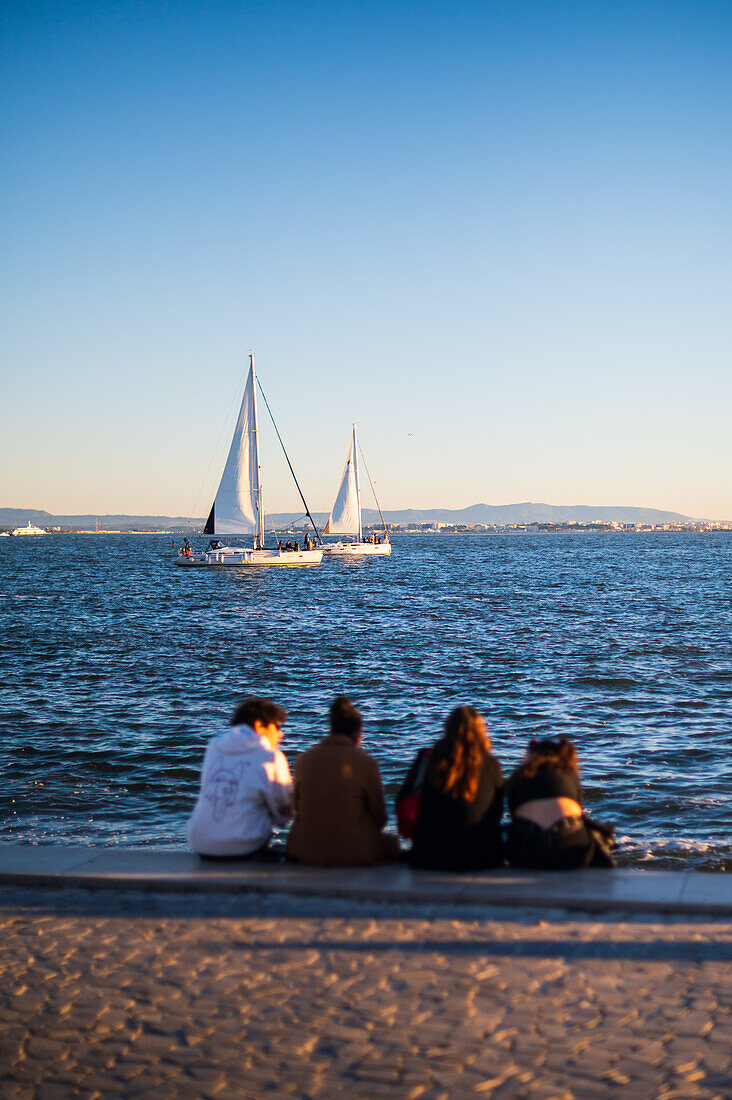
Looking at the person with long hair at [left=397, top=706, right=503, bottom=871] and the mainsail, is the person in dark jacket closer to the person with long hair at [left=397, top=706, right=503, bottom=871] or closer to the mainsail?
the person with long hair at [left=397, top=706, right=503, bottom=871]

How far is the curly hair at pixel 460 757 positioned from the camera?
6020 mm

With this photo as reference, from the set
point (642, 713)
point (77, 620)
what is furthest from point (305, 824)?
point (77, 620)

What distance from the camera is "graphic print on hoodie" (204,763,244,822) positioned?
662cm

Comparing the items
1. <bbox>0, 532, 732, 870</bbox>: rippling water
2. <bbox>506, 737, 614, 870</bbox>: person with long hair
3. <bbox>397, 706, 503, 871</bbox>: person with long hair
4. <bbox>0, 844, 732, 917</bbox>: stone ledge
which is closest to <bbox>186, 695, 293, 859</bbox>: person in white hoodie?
<bbox>0, 844, 732, 917</bbox>: stone ledge

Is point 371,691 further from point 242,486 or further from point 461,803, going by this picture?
point 242,486

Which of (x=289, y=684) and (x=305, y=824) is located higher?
(x=305, y=824)

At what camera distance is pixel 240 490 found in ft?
220

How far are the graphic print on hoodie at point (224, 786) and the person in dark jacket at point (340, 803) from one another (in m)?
0.42

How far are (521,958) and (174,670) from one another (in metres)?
19.6

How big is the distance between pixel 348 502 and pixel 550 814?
8763 centimetres

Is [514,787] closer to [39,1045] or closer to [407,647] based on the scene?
[39,1045]

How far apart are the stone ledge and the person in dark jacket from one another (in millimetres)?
119

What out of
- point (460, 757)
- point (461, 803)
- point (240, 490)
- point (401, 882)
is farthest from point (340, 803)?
point (240, 490)

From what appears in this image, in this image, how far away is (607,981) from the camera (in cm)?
484
